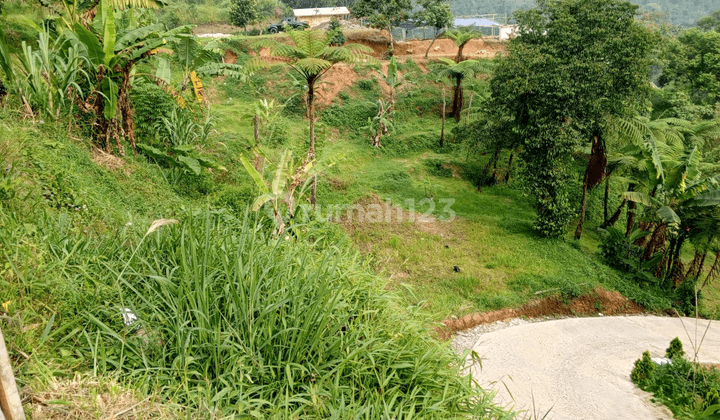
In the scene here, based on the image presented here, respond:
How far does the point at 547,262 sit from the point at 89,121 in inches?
384

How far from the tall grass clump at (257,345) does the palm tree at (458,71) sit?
1604 cm

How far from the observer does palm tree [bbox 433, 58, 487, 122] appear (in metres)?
17.2

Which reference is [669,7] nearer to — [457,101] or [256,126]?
[457,101]

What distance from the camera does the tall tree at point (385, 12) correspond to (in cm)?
2338

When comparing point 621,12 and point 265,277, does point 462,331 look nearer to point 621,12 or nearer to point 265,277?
point 265,277

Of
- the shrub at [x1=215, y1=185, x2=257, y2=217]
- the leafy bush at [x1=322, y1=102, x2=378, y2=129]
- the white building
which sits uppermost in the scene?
the white building

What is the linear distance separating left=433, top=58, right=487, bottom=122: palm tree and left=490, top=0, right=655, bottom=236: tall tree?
18.9 ft

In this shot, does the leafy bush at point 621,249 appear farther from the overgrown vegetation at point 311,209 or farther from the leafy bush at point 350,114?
the leafy bush at point 350,114

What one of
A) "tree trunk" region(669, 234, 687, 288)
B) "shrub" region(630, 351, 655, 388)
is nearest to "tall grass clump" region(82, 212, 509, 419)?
"shrub" region(630, 351, 655, 388)

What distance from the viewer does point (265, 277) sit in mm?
2830

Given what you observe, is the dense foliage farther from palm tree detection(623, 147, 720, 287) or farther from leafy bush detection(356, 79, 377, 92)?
leafy bush detection(356, 79, 377, 92)

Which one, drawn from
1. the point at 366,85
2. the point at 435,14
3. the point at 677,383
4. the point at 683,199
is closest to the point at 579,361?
the point at 677,383

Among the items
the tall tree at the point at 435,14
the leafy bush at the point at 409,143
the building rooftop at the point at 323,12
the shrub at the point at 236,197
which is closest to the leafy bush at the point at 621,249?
the leafy bush at the point at 409,143

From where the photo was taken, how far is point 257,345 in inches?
100
